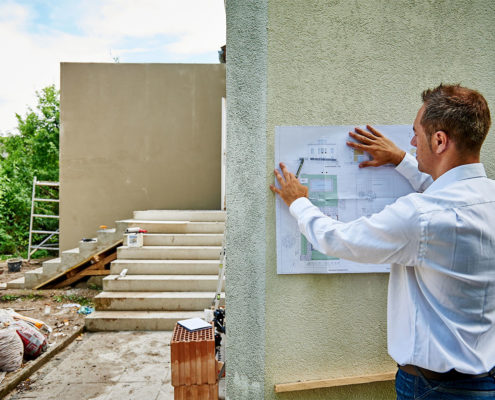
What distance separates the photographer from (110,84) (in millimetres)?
8227

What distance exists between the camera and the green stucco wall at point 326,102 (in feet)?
5.66

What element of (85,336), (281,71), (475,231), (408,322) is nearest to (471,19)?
(281,71)

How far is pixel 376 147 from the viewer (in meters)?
1.74

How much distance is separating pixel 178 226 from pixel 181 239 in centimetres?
33

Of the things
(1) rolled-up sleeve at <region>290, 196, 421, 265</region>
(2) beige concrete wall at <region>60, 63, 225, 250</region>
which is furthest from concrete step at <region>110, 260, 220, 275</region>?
(1) rolled-up sleeve at <region>290, 196, 421, 265</region>

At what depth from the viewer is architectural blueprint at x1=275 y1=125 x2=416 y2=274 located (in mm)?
1743

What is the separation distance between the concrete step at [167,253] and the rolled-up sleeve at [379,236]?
5.01 m

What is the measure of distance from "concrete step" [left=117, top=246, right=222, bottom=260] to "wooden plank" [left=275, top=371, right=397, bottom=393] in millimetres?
4458

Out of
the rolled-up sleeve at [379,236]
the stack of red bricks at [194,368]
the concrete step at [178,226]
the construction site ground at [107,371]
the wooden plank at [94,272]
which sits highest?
the rolled-up sleeve at [379,236]

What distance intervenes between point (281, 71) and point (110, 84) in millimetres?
7741

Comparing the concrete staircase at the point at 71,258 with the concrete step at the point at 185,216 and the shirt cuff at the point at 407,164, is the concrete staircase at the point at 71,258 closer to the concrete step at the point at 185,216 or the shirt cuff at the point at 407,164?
the concrete step at the point at 185,216

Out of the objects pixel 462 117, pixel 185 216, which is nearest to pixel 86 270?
pixel 185 216

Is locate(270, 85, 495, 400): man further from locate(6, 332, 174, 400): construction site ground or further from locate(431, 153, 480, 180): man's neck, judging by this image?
locate(6, 332, 174, 400): construction site ground

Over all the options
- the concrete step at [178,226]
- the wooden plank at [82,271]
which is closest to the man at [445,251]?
the concrete step at [178,226]
